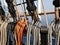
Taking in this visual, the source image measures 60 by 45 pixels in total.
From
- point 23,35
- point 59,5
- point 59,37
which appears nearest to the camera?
point 59,37

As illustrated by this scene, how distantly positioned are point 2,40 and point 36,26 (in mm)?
489

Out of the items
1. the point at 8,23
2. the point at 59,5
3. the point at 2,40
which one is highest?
the point at 59,5

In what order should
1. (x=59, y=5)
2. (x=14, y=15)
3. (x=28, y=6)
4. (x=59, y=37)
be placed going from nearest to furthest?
(x=59, y=37) < (x=59, y=5) < (x=28, y=6) < (x=14, y=15)

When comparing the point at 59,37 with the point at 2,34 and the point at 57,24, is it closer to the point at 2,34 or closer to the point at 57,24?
the point at 57,24

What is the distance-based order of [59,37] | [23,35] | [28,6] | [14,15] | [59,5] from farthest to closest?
[14,15] → [28,6] → [23,35] → [59,5] → [59,37]

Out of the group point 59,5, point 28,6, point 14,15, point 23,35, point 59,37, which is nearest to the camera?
point 59,37

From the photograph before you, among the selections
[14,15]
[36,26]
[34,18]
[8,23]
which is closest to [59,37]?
[36,26]

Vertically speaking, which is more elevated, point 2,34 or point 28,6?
Result: point 28,6

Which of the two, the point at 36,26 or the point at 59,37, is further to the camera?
the point at 36,26

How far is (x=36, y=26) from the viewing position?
9.71 ft

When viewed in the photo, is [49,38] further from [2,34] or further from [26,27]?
[2,34]

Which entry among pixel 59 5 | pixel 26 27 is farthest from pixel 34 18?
pixel 59 5

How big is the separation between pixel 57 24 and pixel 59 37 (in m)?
0.16

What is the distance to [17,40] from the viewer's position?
3006 mm
